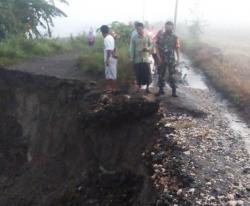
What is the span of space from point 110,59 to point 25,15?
12608 millimetres

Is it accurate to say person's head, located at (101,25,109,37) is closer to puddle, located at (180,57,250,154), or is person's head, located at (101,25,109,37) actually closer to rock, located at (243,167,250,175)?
puddle, located at (180,57,250,154)

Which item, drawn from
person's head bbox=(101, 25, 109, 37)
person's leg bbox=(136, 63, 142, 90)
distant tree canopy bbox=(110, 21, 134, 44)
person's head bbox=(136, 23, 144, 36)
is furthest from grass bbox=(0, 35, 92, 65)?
person's head bbox=(136, 23, 144, 36)

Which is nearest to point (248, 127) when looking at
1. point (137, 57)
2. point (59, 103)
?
point (137, 57)

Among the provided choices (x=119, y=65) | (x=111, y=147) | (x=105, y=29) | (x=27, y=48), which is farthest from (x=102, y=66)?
(x=27, y=48)

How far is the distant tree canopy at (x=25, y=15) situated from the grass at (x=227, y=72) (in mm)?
7960

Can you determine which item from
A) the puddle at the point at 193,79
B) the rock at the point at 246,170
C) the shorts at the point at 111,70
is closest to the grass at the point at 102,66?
the shorts at the point at 111,70

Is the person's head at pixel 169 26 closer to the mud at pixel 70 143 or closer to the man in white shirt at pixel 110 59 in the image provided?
the man in white shirt at pixel 110 59

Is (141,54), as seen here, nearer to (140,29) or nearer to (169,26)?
(140,29)

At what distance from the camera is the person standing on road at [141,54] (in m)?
13.7

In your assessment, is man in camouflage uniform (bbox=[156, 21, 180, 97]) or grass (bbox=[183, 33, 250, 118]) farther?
grass (bbox=[183, 33, 250, 118])

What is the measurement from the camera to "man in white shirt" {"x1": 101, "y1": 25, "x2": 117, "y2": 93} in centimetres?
1391

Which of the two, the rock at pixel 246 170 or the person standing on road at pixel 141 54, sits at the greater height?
the person standing on road at pixel 141 54

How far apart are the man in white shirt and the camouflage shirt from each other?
1.31 metres

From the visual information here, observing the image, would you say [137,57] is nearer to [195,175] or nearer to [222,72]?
[195,175]
